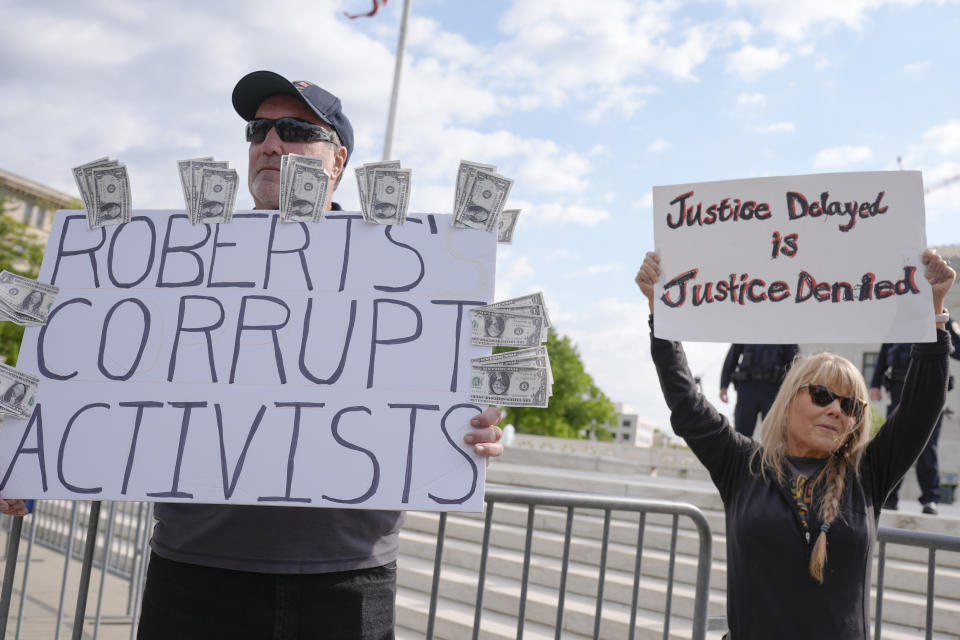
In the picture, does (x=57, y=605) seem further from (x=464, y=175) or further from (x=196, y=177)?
(x=464, y=175)

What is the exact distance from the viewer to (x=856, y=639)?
7.09 ft

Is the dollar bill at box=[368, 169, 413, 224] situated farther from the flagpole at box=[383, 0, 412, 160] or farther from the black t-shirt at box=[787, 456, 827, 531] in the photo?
the flagpole at box=[383, 0, 412, 160]

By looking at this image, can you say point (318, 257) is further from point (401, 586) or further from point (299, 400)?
point (401, 586)

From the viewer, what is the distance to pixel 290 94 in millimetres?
2373

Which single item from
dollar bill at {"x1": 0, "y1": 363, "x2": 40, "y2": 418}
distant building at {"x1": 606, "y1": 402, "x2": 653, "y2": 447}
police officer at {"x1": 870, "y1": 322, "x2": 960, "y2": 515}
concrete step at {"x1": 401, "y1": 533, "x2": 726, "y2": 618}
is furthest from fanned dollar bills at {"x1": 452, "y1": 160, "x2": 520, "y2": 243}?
distant building at {"x1": 606, "y1": 402, "x2": 653, "y2": 447}

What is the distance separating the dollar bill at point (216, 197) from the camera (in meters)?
2.28

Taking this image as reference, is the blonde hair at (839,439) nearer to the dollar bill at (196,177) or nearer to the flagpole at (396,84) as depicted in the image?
the dollar bill at (196,177)

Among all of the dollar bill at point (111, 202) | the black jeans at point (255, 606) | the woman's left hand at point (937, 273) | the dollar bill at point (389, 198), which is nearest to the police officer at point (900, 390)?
the woman's left hand at point (937, 273)

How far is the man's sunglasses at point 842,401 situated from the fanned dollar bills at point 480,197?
1.17m

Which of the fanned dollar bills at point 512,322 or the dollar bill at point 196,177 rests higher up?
the dollar bill at point 196,177

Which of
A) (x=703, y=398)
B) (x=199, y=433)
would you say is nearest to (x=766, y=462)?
(x=703, y=398)

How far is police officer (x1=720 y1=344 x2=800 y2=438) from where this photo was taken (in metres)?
6.22

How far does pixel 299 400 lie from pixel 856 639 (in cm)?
171

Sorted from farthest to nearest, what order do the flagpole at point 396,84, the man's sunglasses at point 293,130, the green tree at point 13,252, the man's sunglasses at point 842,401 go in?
the green tree at point 13,252 < the flagpole at point 396,84 < the man's sunglasses at point 842,401 < the man's sunglasses at point 293,130
